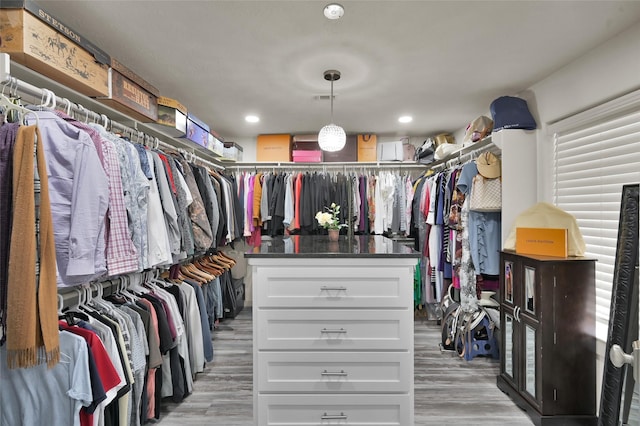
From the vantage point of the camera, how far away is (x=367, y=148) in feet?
14.9

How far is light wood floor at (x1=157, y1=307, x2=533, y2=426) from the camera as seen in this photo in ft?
7.03

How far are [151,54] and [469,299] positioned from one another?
3136mm

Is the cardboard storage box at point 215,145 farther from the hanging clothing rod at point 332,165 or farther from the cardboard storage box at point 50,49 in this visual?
the cardboard storage box at point 50,49

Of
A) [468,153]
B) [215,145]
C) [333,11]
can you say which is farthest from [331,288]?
[215,145]

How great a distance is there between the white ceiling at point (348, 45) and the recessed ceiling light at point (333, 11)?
0.11 ft

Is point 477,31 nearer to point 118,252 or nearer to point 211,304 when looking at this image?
point 118,252

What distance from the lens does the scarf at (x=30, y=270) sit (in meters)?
1.23

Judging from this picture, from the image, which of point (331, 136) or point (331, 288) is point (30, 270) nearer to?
point (331, 288)

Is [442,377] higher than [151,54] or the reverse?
the reverse

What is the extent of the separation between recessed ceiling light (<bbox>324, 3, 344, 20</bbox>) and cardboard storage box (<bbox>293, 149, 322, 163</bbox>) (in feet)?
8.49

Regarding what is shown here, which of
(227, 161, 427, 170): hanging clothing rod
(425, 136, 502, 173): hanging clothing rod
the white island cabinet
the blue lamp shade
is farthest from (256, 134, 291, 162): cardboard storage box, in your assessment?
the white island cabinet

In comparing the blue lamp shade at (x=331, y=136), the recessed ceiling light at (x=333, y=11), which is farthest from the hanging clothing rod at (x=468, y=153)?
the recessed ceiling light at (x=333, y=11)

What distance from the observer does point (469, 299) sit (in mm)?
3074

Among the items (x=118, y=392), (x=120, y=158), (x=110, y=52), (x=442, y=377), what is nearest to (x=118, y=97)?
(x=120, y=158)
